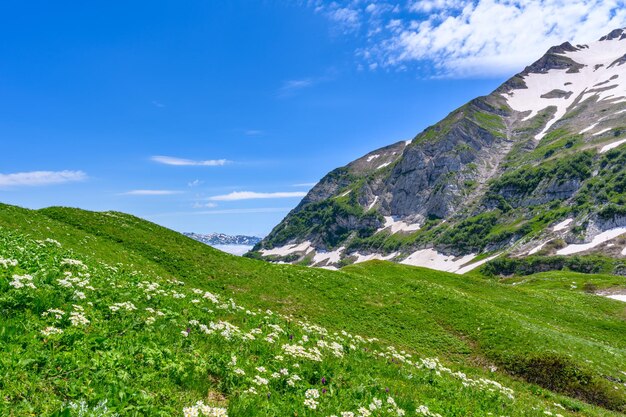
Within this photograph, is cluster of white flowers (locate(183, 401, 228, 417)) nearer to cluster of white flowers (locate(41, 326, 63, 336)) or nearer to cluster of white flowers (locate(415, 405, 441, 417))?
cluster of white flowers (locate(41, 326, 63, 336))

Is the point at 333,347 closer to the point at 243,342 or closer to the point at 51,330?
the point at 243,342

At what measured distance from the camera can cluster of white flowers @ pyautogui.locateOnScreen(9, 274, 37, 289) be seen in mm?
10789

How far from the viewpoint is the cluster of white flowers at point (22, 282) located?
10.8 meters

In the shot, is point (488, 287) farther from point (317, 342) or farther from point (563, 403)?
point (317, 342)

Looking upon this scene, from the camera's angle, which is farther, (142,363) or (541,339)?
(541,339)

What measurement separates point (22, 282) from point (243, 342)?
7.04 meters

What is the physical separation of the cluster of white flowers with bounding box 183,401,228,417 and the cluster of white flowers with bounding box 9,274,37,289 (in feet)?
23.2

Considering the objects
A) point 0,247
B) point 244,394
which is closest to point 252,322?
point 244,394

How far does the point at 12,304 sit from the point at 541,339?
35478mm

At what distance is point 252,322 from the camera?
16.4 metres

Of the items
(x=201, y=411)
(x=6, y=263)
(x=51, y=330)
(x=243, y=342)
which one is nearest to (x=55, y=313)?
(x=51, y=330)

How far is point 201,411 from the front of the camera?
7523mm

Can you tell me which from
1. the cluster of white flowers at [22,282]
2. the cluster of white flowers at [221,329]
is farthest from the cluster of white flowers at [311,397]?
the cluster of white flowers at [22,282]

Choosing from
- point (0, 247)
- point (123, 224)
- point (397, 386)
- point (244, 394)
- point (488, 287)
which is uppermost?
point (123, 224)
